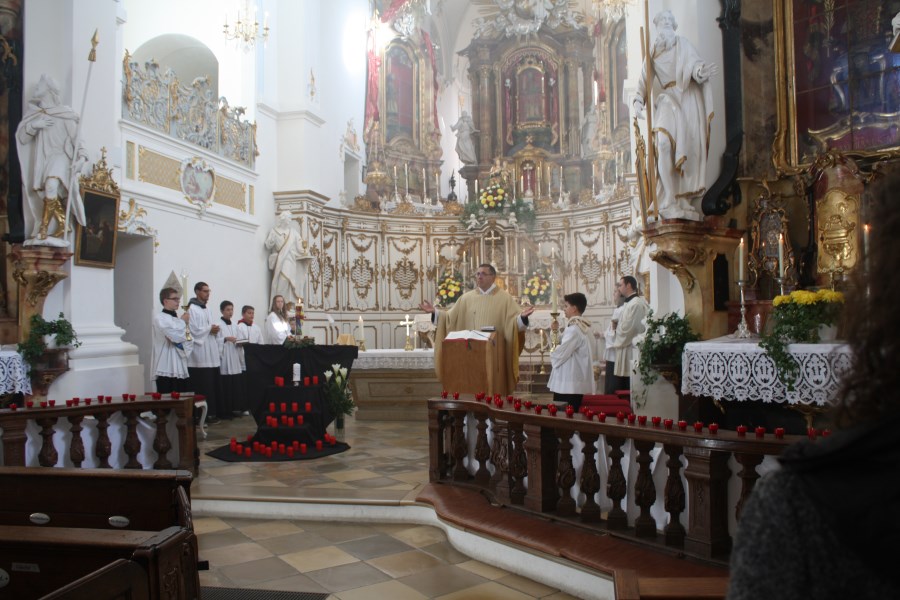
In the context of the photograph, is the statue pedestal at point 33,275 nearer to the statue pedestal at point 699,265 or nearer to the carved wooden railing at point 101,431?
the carved wooden railing at point 101,431

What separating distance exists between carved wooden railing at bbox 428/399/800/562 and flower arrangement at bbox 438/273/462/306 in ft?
28.4

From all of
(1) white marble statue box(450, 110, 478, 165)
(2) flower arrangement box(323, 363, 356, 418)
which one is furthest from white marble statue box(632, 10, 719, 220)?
(1) white marble statue box(450, 110, 478, 165)

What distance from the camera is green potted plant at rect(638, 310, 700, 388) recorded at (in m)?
6.82

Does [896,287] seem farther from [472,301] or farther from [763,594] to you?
[472,301]

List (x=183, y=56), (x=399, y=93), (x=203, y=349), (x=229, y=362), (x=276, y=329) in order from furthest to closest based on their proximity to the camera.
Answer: (x=399, y=93), (x=183, y=56), (x=276, y=329), (x=229, y=362), (x=203, y=349)

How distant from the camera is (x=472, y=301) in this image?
23.2ft

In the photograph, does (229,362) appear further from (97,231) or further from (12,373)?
(12,373)

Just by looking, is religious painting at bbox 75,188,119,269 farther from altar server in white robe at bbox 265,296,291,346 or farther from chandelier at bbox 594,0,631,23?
chandelier at bbox 594,0,631,23

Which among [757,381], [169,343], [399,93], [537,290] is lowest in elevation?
[757,381]

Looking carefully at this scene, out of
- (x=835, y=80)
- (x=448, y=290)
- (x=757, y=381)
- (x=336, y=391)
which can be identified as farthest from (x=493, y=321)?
(x=448, y=290)

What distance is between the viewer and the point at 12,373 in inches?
260

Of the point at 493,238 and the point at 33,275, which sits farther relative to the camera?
the point at 493,238

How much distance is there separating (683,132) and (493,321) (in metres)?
2.53

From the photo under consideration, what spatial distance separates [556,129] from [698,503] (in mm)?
15008
